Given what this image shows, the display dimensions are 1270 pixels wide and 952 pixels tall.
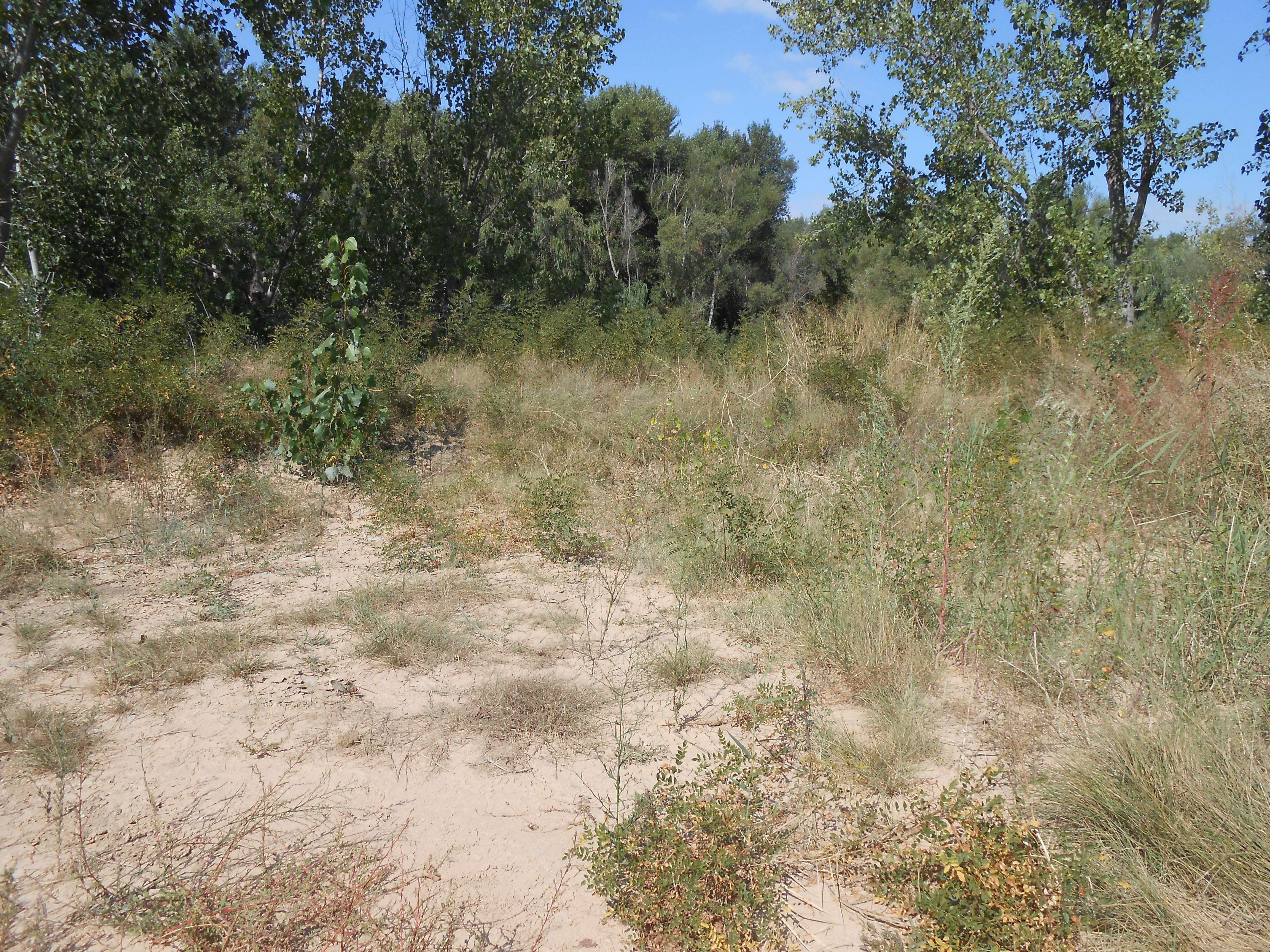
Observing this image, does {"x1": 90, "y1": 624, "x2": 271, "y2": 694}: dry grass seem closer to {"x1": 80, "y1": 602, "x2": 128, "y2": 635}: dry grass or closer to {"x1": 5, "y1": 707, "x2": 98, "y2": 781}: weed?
{"x1": 80, "y1": 602, "x2": 128, "y2": 635}: dry grass

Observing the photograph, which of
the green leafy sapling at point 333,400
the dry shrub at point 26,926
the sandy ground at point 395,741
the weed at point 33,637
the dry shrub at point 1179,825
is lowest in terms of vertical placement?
the dry shrub at point 26,926

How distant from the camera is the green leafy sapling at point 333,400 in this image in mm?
6070

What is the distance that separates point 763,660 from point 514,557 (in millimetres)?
2034

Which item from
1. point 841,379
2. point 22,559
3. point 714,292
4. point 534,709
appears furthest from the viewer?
point 714,292

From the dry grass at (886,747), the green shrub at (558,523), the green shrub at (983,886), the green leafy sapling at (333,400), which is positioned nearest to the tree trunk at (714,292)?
the green leafy sapling at (333,400)

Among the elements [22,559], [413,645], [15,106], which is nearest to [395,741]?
[413,645]

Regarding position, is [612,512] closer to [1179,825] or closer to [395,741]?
[395,741]

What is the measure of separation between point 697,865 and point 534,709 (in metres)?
1.20

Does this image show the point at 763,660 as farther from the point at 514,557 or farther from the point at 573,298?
the point at 573,298

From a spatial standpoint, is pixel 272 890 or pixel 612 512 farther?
pixel 612 512

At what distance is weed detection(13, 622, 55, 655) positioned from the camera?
380 centimetres

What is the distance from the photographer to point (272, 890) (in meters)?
2.40

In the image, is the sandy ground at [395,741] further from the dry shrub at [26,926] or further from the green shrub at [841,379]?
the green shrub at [841,379]

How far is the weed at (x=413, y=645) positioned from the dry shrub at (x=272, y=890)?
1111mm
